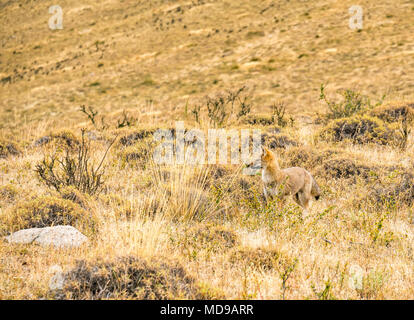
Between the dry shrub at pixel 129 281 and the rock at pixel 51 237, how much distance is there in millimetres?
810

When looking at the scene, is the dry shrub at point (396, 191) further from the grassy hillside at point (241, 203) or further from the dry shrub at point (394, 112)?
the dry shrub at point (394, 112)

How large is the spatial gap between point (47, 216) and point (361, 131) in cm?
709

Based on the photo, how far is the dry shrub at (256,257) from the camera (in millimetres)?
4146

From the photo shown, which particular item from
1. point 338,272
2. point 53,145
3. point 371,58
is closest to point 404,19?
point 371,58

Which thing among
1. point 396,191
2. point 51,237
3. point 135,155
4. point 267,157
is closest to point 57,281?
point 51,237

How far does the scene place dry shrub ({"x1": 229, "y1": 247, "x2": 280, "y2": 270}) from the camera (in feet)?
13.6

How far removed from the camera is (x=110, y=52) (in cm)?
3491

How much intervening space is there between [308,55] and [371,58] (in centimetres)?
422

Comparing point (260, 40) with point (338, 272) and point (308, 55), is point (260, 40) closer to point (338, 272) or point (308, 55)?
point (308, 55)

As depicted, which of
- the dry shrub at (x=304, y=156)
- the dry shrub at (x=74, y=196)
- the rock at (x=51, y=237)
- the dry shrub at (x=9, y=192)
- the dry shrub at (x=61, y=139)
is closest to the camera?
the rock at (x=51, y=237)

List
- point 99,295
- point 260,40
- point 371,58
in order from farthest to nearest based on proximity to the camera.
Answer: point 260,40 < point 371,58 < point 99,295

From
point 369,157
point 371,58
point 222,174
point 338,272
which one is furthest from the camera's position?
point 371,58

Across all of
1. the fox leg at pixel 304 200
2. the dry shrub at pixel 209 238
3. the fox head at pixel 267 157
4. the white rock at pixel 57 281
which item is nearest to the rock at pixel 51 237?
the white rock at pixel 57 281

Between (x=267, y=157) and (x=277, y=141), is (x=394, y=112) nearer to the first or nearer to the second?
(x=277, y=141)
